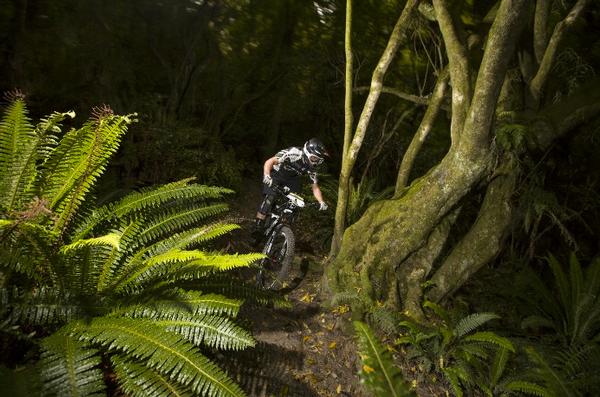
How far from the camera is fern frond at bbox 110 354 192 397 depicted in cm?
189

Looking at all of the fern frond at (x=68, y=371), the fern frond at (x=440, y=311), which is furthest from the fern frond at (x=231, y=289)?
the fern frond at (x=440, y=311)

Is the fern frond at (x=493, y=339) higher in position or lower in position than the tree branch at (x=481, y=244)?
lower

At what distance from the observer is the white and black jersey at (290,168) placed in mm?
5031

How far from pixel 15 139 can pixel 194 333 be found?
69.1 inches

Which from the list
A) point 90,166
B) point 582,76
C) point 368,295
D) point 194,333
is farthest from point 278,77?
point 194,333

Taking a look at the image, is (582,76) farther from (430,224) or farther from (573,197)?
(430,224)

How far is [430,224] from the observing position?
13.6ft

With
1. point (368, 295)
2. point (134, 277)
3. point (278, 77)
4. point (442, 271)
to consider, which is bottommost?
point (368, 295)

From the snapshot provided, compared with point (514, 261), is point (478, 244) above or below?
above

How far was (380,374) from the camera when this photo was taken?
1.67 m

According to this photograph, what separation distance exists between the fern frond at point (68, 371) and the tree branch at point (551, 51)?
5469mm

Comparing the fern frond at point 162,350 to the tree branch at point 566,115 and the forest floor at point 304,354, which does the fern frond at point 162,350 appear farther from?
the tree branch at point 566,115

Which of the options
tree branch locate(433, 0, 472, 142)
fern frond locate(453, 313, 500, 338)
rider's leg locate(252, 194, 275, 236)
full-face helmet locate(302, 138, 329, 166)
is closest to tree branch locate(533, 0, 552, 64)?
tree branch locate(433, 0, 472, 142)

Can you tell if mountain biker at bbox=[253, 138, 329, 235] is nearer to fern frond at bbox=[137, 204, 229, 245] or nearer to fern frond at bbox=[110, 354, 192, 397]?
fern frond at bbox=[137, 204, 229, 245]
